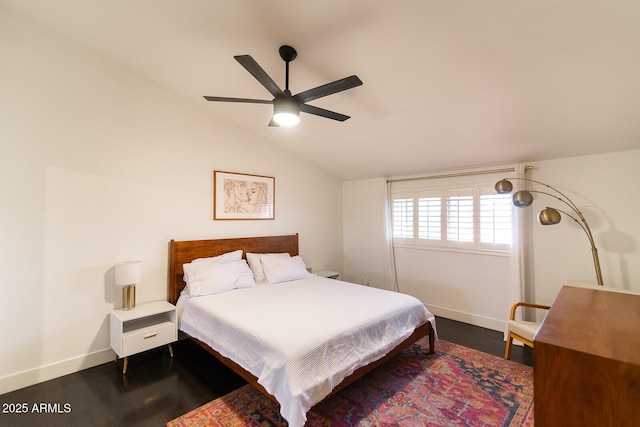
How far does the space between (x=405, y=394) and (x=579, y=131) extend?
112 inches

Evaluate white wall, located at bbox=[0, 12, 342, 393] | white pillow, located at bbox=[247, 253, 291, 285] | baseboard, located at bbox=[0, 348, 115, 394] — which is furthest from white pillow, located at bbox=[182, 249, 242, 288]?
baseboard, located at bbox=[0, 348, 115, 394]

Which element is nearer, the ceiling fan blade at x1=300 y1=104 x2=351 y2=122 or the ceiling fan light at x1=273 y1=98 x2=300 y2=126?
the ceiling fan light at x1=273 y1=98 x2=300 y2=126

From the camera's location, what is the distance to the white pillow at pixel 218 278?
3.11 m

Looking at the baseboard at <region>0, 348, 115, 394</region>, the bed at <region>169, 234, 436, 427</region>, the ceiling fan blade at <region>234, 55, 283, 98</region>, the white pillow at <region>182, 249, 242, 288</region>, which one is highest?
the ceiling fan blade at <region>234, 55, 283, 98</region>

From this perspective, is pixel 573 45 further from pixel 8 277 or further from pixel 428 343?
pixel 8 277

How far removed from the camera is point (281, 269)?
3.79 metres

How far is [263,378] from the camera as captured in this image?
1946mm

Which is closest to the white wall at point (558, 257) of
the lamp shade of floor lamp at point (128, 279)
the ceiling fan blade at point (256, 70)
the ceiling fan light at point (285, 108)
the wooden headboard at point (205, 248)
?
the wooden headboard at point (205, 248)

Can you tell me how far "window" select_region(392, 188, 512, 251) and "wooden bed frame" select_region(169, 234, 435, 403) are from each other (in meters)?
1.49

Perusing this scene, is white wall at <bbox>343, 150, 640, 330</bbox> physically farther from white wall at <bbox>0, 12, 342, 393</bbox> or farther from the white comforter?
white wall at <bbox>0, 12, 342, 393</bbox>

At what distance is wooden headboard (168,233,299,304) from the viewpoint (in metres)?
3.32

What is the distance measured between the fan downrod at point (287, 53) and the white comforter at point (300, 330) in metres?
2.16

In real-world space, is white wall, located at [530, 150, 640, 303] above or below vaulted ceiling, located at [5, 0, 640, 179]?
below

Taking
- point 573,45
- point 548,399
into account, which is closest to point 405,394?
point 548,399
